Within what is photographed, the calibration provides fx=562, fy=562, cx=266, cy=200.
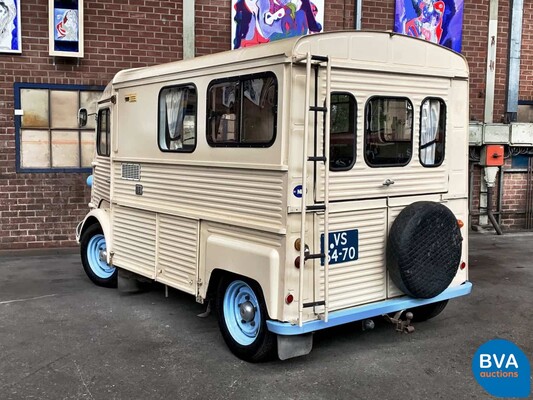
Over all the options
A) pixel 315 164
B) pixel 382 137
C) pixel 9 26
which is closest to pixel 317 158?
pixel 315 164

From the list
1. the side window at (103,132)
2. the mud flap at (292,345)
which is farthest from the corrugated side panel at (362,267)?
the side window at (103,132)

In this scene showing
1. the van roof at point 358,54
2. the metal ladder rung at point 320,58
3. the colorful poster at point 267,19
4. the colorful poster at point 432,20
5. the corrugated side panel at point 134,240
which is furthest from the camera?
the colorful poster at point 432,20

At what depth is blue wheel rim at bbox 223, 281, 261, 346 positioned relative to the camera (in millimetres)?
4801

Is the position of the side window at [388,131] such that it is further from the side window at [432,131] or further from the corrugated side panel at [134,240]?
the corrugated side panel at [134,240]

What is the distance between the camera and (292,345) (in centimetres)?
446

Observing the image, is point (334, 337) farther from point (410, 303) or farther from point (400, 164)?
point (400, 164)

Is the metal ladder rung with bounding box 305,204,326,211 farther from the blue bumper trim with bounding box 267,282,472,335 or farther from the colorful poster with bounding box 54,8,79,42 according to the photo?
the colorful poster with bounding box 54,8,79,42

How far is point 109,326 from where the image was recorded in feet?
18.7

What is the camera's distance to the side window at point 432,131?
5.24 meters

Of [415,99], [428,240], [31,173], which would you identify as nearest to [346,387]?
[428,240]

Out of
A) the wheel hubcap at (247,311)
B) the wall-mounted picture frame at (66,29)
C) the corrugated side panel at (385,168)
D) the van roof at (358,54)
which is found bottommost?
the wheel hubcap at (247,311)

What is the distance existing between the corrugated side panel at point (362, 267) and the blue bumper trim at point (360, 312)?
71mm

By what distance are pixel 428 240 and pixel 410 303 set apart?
24.8 inches

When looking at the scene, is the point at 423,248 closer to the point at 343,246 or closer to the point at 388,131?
the point at 343,246
